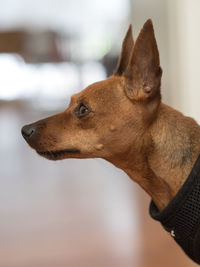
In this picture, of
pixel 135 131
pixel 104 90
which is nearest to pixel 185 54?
pixel 104 90

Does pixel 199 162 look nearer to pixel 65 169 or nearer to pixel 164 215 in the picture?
pixel 164 215

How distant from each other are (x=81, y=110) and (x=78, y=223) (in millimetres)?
1600

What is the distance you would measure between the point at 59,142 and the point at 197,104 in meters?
2.30

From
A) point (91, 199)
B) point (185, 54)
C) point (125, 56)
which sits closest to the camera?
point (125, 56)

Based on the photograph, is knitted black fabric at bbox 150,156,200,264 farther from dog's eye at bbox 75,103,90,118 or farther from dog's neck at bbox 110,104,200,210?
dog's eye at bbox 75,103,90,118

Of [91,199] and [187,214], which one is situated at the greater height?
[187,214]

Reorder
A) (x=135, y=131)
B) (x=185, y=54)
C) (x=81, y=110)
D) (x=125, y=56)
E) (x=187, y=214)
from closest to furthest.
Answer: (x=187, y=214) < (x=135, y=131) < (x=81, y=110) < (x=125, y=56) < (x=185, y=54)

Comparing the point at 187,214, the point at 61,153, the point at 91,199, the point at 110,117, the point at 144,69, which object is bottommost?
the point at 91,199

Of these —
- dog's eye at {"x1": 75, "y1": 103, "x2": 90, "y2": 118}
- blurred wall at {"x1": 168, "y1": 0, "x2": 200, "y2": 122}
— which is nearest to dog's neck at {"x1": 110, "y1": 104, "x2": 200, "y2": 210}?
dog's eye at {"x1": 75, "y1": 103, "x2": 90, "y2": 118}

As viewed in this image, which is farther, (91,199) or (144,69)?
(91,199)

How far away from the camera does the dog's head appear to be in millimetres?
1814

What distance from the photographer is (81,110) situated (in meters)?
1.93

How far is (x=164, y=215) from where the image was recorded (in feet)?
5.79

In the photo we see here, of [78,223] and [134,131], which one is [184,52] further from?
[134,131]
